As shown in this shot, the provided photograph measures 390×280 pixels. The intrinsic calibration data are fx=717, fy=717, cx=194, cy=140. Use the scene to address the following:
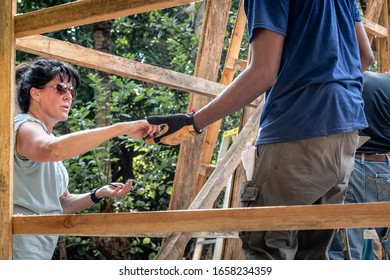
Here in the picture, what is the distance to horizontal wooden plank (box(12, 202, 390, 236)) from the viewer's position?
170 cm

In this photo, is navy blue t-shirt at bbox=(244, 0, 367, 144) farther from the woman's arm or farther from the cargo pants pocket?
the woman's arm

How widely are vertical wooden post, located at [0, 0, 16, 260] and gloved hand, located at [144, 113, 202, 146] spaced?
479mm

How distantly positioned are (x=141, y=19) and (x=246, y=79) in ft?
25.3

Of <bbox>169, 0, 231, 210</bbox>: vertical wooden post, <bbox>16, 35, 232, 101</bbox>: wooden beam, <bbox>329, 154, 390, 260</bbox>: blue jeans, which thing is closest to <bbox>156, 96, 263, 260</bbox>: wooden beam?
<bbox>169, 0, 231, 210</bbox>: vertical wooden post

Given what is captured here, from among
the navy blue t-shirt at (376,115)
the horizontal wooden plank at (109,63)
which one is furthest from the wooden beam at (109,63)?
the navy blue t-shirt at (376,115)

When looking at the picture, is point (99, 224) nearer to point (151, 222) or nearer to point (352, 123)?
point (151, 222)

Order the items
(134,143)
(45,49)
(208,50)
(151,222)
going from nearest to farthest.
A: (151,222) < (45,49) < (208,50) < (134,143)

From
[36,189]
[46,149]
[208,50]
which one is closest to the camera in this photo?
[46,149]

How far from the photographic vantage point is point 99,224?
2.17 meters

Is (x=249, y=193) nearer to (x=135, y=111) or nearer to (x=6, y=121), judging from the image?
(x=6, y=121)

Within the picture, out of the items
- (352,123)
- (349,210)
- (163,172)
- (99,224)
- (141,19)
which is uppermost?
(141,19)

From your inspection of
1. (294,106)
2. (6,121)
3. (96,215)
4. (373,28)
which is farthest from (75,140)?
(373,28)

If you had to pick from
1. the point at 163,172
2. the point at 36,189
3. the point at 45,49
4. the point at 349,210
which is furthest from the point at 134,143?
the point at 349,210

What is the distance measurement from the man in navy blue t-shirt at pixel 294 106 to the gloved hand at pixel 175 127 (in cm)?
7
